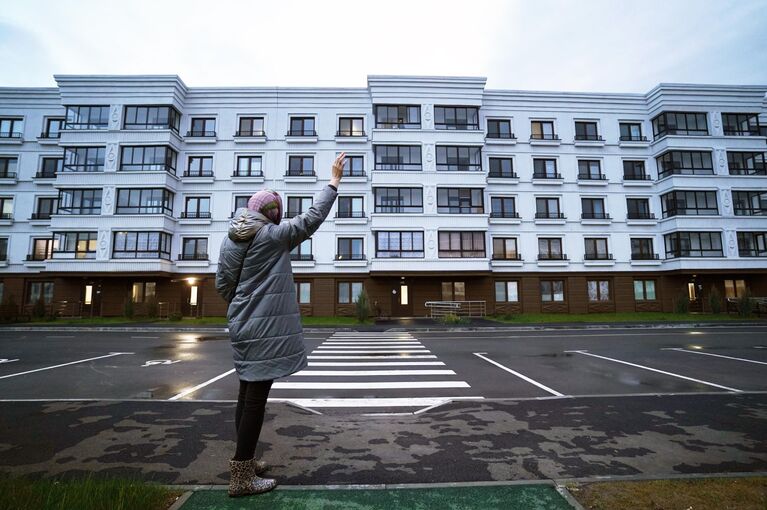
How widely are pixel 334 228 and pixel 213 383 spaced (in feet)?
70.7

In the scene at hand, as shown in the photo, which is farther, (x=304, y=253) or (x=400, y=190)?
(x=304, y=253)

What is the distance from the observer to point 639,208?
3036 cm

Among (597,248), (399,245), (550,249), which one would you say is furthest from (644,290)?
(399,245)

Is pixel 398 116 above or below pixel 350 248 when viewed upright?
above

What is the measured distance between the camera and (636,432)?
172 inches

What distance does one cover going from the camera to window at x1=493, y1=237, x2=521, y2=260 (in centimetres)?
2898

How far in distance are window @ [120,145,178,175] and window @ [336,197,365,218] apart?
41.8 feet

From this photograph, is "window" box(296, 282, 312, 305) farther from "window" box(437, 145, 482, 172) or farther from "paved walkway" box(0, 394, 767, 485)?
"paved walkway" box(0, 394, 767, 485)

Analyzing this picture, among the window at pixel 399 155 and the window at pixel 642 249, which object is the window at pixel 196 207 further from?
the window at pixel 642 249

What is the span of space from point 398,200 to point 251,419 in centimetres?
2536

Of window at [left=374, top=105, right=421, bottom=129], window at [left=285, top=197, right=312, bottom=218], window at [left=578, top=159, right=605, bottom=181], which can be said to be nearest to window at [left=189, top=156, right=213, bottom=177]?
window at [left=285, top=197, right=312, bottom=218]

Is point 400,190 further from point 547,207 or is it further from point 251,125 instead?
point 251,125

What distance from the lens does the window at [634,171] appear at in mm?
30312

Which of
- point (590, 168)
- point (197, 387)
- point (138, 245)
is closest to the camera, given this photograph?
point (197, 387)
